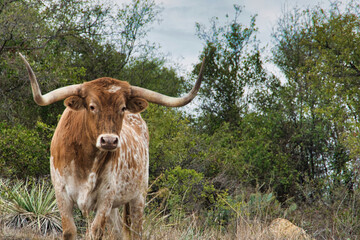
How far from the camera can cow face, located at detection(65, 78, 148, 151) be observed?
5016mm

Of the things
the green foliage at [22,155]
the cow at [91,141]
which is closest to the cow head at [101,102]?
the cow at [91,141]

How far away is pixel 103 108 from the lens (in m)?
5.19

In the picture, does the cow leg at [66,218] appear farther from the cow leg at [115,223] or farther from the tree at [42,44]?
the tree at [42,44]

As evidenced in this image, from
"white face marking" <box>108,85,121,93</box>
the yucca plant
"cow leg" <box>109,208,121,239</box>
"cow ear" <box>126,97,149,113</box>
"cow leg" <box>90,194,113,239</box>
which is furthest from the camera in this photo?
the yucca plant

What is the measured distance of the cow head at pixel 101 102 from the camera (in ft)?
16.6

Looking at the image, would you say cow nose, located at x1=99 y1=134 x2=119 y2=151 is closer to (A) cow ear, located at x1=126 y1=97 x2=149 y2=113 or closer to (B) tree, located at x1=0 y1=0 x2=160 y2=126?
(A) cow ear, located at x1=126 y1=97 x2=149 y2=113

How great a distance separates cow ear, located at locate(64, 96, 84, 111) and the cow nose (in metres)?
0.61

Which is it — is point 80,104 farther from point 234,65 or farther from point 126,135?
point 234,65

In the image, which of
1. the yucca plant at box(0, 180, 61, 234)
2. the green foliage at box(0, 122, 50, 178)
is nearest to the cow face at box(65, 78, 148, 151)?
the yucca plant at box(0, 180, 61, 234)

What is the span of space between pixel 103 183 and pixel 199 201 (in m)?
6.96

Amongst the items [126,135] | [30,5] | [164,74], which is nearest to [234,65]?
[164,74]

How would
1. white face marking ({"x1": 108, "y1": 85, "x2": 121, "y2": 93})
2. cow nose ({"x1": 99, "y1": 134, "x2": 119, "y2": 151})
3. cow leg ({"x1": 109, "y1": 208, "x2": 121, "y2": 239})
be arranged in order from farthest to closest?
cow leg ({"x1": 109, "y1": 208, "x2": 121, "y2": 239}) < white face marking ({"x1": 108, "y1": 85, "x2": 121, "y2": 93}) < cow nose ({"x1": 99, "y1": 134, "x2": 119, "y2": 151})

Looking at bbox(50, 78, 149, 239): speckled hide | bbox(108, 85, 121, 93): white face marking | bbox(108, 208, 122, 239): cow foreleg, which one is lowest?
bbox(108, 208, 122, 239): cow foreleg

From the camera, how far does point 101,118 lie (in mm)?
5141
